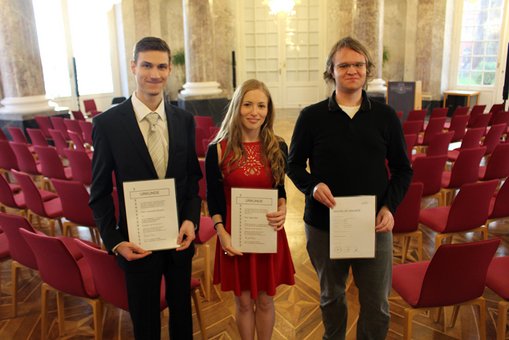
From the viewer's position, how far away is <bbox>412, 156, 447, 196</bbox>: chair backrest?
152 inches

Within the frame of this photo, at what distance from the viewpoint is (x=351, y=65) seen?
1.87 meters

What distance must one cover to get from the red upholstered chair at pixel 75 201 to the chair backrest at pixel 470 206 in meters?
2.79

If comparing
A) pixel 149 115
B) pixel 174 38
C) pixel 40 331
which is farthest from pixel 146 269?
pixel 174 38

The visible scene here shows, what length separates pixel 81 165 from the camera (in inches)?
175

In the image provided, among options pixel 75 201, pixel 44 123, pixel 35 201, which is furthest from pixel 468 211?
pixel 44 123

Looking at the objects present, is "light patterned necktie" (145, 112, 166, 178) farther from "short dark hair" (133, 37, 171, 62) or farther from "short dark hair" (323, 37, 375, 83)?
"short dark hair" (323, 37, 375, 83)

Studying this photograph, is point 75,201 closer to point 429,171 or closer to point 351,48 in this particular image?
point 351,48

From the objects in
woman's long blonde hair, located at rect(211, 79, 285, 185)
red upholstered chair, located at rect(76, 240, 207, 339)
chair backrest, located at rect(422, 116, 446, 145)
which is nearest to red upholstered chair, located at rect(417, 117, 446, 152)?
chair backrest, located at rect(422, 116, 446, 145)

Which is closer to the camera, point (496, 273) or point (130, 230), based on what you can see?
point (130, 230)

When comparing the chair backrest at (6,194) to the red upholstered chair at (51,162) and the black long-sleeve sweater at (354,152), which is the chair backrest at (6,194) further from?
the black long-sleeve sweater at (354,152)

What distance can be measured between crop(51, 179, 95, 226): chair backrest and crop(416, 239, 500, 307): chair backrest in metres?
2.55

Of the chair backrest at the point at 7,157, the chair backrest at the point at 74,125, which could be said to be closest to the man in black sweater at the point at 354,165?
the chair backrest at the point at 7,157

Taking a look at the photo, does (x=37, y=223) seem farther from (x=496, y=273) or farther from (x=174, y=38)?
(x=174, y=38)

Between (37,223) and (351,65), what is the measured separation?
4.34 meters
